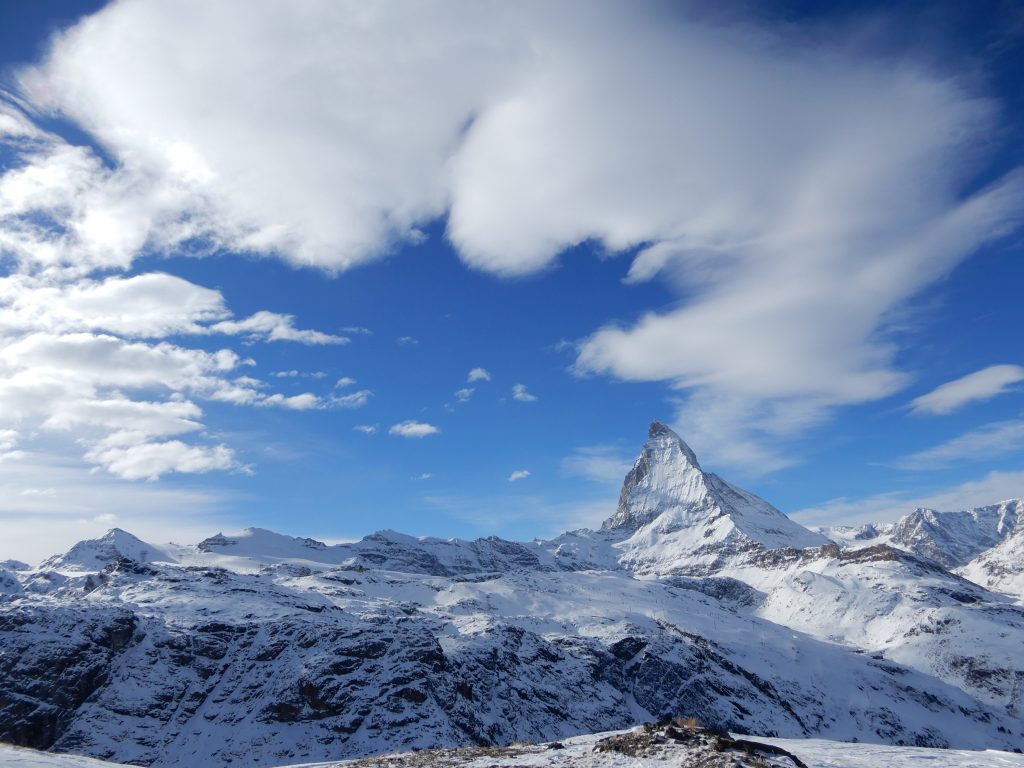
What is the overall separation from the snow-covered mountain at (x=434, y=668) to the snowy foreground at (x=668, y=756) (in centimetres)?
4866

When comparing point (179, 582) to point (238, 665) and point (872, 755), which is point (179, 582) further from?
point (872, 755)

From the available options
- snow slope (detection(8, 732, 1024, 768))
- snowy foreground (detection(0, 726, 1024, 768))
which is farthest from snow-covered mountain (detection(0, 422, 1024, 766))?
snowy foreground (detection(0, 726, 1024, 768))

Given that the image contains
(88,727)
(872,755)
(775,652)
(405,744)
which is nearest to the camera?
(872,755)

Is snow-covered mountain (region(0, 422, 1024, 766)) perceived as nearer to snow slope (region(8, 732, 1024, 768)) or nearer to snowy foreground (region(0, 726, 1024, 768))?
snow slope (region(8, 732, 1024, 768))

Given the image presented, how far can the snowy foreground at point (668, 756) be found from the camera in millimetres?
16828

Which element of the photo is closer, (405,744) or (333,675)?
(405,744)

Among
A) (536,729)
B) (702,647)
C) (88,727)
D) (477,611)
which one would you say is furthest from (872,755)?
(477,611)

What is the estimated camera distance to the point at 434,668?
77250 millimetres

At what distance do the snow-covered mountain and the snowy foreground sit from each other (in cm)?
4866

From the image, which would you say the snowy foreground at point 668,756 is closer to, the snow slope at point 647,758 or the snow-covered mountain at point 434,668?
the snow slope at point 647,758

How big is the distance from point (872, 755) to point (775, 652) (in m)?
140

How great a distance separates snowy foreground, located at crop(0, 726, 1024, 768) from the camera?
663 inches

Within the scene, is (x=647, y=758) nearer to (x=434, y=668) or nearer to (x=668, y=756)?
(x=668, y=756)

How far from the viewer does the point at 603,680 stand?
104m
